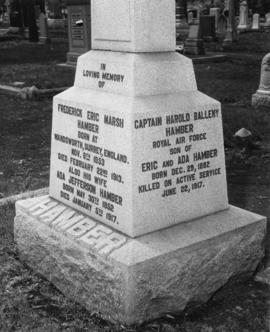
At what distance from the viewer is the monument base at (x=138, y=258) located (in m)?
3.16

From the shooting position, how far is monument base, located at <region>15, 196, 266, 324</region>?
10.4 feet

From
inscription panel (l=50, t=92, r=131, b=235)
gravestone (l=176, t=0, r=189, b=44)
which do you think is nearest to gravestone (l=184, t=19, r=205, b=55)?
gravestone (l=176, t=0, r=189, b=44)

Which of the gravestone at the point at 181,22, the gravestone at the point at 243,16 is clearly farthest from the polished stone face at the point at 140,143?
the gravestone at the point at 243,16

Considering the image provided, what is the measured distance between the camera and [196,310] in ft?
11.3

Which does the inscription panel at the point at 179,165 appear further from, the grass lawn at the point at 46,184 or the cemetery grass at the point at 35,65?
the cemetery grass at the point at 35,65

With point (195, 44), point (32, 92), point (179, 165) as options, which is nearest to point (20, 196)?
point (179, 165)

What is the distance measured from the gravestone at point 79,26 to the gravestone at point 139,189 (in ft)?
36.9

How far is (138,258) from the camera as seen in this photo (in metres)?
3.12

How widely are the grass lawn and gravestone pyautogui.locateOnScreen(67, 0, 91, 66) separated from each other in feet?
3.97

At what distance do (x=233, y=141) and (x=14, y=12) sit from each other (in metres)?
26.5

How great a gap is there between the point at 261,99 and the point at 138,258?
738 centimetres

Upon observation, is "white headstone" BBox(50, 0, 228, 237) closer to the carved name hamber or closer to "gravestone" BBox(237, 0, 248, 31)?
the carved name hamber

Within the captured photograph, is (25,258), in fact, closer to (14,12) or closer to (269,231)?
(269,231)

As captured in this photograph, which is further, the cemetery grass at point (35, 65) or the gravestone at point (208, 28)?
the gravestone at point (208, 28)
